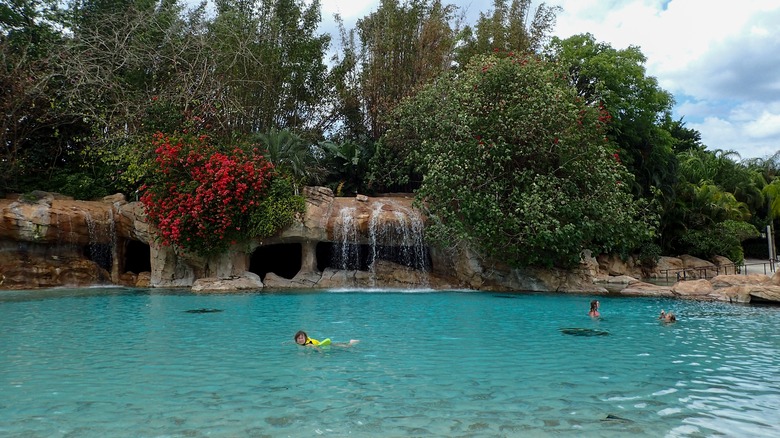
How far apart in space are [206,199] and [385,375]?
42.1 feet

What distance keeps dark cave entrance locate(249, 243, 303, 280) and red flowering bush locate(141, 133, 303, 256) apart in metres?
3.88

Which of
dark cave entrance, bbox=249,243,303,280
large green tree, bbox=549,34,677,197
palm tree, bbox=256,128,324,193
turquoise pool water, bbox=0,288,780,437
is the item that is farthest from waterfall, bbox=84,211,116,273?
large green tree, bbox=549,34,677,197

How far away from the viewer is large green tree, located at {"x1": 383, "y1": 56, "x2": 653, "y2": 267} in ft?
54.4

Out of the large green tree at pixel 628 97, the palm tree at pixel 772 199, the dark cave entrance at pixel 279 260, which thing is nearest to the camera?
the dark cave entrance at pixel 279 260

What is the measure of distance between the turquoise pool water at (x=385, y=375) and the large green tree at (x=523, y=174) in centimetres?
496

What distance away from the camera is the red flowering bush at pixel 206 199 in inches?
697

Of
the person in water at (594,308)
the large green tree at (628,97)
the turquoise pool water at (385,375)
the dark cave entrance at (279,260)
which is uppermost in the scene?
the large green tree at (628,97)

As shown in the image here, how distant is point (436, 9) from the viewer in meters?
26.5

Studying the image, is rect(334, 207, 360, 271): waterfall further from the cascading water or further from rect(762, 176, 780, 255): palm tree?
rect(762, 176, 780, 255): palm tree

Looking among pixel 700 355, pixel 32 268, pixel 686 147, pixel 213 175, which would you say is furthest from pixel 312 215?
pixel 686 147

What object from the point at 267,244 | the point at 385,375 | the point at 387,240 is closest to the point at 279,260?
the point at 267,244

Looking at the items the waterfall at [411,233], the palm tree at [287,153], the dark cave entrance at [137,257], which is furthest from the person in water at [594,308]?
the dark cave entrance at [137,257]

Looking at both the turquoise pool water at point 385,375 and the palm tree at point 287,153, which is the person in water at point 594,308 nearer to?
the turquoise pool water at point 385,375

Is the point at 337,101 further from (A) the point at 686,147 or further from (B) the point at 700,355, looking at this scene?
(A) the point at 686,147
